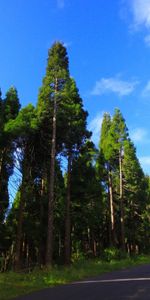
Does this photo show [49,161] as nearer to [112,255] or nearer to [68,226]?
[68,226]

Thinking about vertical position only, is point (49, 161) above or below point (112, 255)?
above

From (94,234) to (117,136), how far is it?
16892 millimetres

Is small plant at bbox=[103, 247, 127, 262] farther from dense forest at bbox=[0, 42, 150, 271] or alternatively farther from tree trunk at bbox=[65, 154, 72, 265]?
tree trunk at bbox=[65, 154, 72, 265]

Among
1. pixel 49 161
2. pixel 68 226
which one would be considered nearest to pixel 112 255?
pixel 68 226

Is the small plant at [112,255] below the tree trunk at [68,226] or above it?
below

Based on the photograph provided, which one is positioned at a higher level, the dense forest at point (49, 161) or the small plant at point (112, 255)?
the dense forest at point (49, 161)

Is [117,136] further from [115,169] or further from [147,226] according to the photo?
[147,226]

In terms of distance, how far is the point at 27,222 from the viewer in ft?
89.5

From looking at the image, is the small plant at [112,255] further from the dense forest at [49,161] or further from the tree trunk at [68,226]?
the tree trunk at [68,226]

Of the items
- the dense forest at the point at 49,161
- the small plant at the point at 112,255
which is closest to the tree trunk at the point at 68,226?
the dense forest at the point at 49,161

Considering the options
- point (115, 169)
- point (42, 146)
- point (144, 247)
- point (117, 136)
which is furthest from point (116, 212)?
point (42, 146)

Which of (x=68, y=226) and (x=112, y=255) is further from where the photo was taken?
(x=112, y=255)

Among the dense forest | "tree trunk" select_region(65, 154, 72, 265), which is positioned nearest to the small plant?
the dense forest

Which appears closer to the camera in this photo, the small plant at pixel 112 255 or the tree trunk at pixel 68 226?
the tree trunk at pixel 68 226
